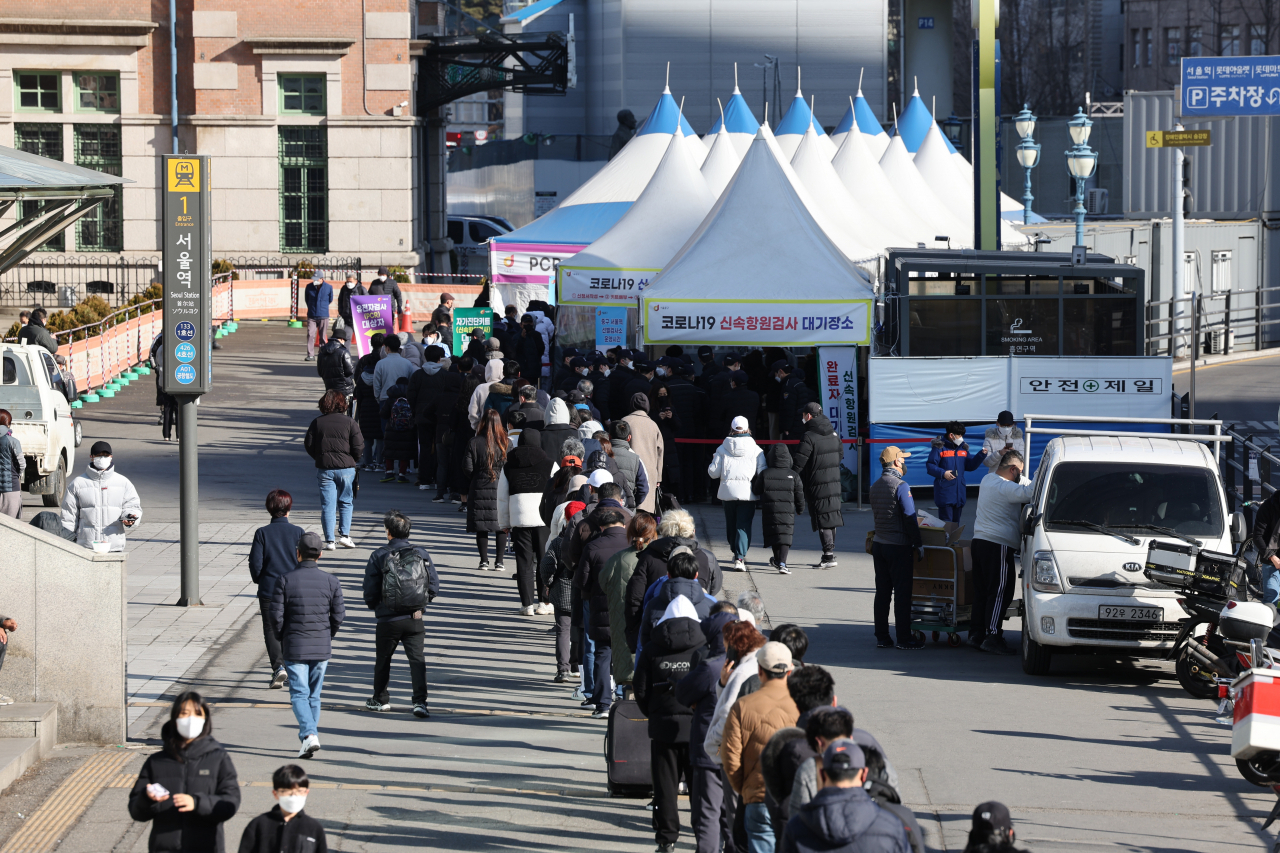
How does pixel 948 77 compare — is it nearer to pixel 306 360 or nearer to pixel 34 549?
pixel 306 360

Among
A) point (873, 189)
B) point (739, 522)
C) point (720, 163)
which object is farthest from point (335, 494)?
point (873, 189)

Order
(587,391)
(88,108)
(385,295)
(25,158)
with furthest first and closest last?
1. (88,108)
2. (385,295)
3. (587,391)
4. (25,158)

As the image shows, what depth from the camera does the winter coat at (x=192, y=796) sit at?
23.0 ft

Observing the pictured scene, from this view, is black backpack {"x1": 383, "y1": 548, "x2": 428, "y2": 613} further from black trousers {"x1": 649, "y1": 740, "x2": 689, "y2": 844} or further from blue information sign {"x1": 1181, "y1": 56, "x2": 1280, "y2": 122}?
blue information sign {"x1": 1181, "y1": 56, "x2": 1280, "y2": 122}

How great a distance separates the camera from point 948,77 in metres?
71.6

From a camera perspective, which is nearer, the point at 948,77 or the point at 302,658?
the point at 302,658

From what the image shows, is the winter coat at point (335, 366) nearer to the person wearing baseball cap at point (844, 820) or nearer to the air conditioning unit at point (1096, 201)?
the person wearing baseball cap at point (844, 820)

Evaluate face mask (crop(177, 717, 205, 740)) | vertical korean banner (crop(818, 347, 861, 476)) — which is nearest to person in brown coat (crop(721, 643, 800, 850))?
face mask (crop(177, 717, 205, 740))

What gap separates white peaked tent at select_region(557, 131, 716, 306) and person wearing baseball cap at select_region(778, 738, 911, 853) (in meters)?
19.5

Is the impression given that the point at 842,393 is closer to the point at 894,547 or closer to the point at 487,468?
the point at 487,468

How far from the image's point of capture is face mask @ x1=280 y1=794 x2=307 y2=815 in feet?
21.9

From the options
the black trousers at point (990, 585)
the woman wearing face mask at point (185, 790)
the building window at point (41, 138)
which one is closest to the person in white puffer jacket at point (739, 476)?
the black trousers at point (990, 585)

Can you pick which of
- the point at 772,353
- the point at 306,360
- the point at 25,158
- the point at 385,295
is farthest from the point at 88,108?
the point at 25,158

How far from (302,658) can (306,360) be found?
971 inches
